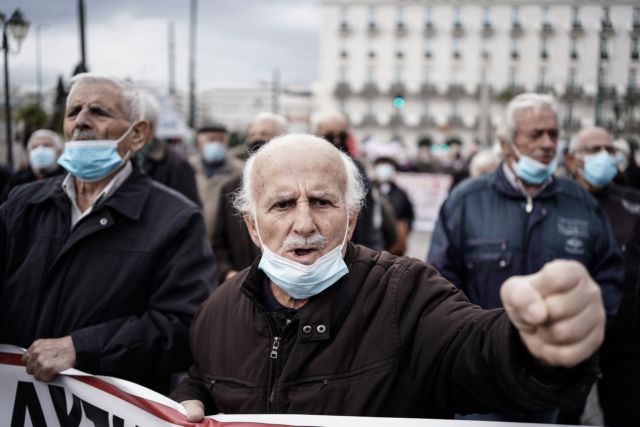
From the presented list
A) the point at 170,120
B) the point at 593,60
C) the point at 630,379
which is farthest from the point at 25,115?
the point at 630,379

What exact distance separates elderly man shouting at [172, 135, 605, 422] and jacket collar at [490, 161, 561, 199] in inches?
63.5

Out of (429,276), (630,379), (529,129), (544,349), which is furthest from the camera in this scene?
(529,129)

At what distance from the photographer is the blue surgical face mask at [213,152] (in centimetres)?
710

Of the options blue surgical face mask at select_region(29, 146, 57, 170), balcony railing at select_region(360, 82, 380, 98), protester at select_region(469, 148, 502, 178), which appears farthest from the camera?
balcony railing at select_region(360, 82, 380, 98)

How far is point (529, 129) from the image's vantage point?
156 inches

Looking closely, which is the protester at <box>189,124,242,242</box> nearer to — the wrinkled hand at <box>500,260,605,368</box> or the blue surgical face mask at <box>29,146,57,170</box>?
the blue surgical face mask at <box>29,146,57,170</box>

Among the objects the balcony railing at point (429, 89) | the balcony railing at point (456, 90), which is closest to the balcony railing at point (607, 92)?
the balcony railing at point (456, 90)

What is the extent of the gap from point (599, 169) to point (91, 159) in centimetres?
389

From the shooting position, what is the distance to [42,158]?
23.2ft

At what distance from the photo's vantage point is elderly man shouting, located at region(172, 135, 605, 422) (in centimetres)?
200

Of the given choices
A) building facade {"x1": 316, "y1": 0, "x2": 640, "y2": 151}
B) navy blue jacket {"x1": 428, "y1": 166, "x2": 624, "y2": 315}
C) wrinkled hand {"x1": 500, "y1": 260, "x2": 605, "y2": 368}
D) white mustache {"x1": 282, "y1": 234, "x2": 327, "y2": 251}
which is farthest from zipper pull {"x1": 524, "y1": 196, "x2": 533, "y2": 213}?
building facade {"x1": 316, "y1": 0, "x2": 640, "y2": 151}

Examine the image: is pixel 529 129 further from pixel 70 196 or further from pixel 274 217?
pixel 70 196

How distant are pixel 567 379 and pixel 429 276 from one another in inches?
25.9

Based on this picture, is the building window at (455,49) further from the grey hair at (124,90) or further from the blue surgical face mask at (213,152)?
the grey hair at (124,90)
